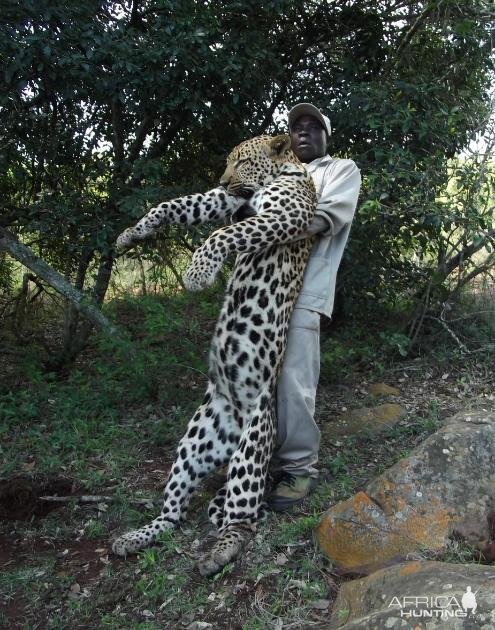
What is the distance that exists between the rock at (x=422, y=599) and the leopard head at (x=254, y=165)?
2077 millimetres

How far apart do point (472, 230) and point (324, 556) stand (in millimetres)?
3254

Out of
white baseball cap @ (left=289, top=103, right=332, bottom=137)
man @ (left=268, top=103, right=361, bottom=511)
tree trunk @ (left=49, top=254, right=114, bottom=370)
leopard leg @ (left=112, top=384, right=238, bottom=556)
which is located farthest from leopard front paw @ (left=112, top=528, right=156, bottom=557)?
tree trunk @ (left=49, top=254, right=114, bottom=370)

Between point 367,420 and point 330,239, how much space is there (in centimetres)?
175

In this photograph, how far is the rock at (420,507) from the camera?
2.98 meters

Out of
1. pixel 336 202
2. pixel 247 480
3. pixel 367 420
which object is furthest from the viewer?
pixel 367 420

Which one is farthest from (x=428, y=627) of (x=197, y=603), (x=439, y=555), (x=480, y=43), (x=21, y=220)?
(x=480, y=43)

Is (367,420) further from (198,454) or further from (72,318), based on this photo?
(72,318)

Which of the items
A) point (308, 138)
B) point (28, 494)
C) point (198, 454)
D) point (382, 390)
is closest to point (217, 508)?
point (198, 454)

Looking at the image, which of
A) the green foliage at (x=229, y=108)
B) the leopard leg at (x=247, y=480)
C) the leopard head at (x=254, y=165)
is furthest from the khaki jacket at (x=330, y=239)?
the green foliage at (x=229, y=108)

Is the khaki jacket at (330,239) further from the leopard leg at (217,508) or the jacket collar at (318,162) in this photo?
the leopard leg at (217,508)

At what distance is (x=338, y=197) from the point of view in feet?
11.8

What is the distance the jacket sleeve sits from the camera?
3570 mm

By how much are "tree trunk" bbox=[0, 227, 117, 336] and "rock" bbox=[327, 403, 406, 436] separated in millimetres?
1859

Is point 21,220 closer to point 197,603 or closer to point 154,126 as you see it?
point 154,126
